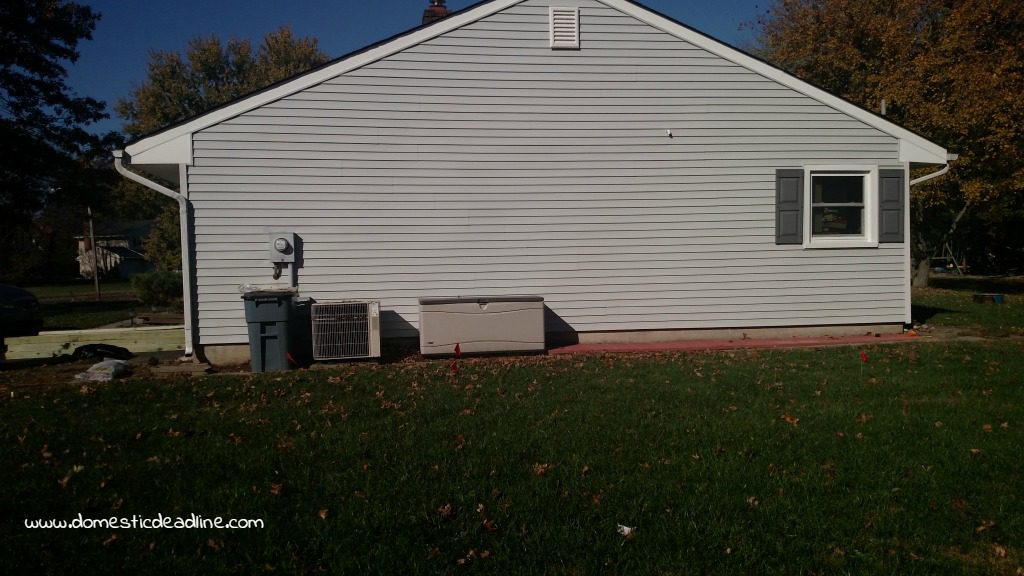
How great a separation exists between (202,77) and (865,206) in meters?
34.5

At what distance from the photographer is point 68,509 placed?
405 centimetres

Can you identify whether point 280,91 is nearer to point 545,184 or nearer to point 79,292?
point 545,184

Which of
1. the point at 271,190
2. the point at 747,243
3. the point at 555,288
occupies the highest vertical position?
the point at 271,190

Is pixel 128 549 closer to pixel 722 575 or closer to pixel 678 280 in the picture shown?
pixel 722 575

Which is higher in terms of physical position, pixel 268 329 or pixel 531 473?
pixel 268 329

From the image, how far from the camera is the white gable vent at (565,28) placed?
32.5ft

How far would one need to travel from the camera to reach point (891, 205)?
412 inches

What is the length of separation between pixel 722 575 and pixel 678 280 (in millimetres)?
7206

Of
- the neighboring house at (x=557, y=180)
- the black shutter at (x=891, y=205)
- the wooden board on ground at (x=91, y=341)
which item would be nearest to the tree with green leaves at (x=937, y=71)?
the black shutter at (x=891, y=205)

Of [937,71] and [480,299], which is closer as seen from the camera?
[480,299]

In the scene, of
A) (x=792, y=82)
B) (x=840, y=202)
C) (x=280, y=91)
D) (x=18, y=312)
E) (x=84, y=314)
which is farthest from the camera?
(x=84, y=314)

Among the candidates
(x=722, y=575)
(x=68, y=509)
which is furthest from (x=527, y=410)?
(x=68, y=509)

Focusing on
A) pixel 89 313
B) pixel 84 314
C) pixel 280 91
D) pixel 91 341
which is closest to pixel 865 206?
pixel 280 91

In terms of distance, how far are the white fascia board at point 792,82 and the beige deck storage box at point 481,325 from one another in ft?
14.2
